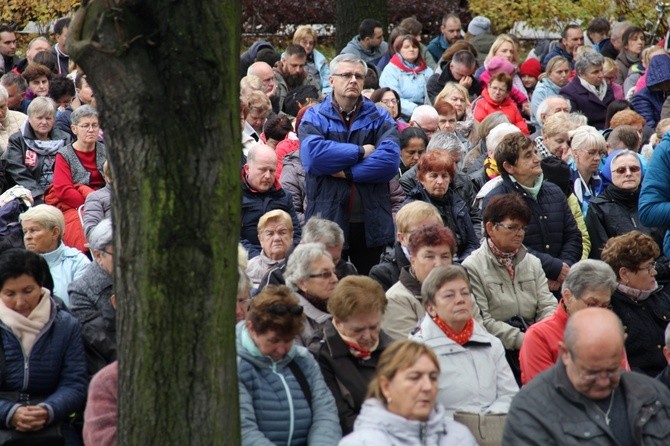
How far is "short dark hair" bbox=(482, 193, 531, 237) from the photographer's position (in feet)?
29.7

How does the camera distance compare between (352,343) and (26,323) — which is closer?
(352,343)

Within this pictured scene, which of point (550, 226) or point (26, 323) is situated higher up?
point (26, 323)

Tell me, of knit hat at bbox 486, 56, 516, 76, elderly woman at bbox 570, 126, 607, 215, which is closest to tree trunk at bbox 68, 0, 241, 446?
elderly woman at bbox 570, 126, 607, 215

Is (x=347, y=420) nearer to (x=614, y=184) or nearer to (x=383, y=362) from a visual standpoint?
(x=383, y=362)

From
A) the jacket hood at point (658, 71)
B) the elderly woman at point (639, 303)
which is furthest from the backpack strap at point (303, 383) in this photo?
Answer: the jacket hood at point (658, 71)

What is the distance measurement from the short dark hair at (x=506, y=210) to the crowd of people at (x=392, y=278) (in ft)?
0.07

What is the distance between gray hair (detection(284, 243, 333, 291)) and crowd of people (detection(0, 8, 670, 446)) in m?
0.01

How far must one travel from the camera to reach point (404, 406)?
6484 mm

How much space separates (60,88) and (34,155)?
2576 mm

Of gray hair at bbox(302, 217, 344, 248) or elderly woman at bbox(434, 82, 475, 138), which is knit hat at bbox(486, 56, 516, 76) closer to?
elderly woman at bbox(434, 82, 475, 138)

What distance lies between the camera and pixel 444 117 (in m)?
13.8

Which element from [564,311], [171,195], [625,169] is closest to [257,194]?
[625,169]

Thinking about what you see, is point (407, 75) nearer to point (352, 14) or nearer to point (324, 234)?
point (352, 14)

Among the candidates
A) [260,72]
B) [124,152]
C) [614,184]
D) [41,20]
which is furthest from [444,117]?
[41,20]
